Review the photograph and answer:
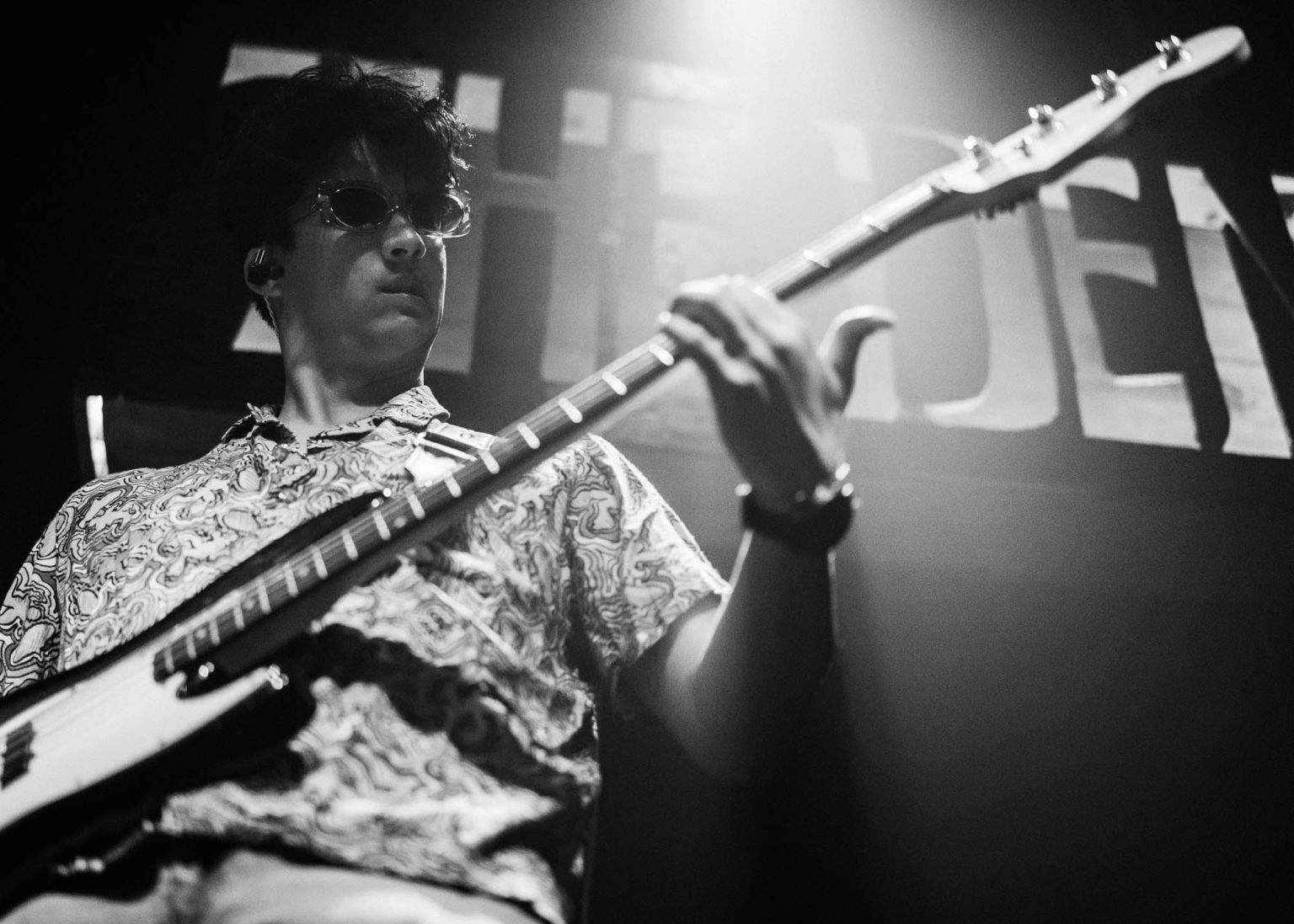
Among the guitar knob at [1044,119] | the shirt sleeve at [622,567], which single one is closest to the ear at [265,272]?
the shirt sleeve at [622,567]

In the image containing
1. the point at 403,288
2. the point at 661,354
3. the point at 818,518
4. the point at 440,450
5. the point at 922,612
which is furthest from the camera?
the point at 922,612

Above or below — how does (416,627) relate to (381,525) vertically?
below

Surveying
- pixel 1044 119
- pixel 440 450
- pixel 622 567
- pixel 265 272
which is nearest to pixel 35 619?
pixel 440 450

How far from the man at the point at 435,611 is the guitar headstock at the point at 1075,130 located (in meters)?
0.36

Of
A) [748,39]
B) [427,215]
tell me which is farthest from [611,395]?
[748,39]

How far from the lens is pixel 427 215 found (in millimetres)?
1802

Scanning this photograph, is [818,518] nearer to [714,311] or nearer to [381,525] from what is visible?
[714,311]

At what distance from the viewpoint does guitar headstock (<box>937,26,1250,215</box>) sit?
128 centimetres

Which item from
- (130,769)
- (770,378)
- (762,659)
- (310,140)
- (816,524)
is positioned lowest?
(130,769)

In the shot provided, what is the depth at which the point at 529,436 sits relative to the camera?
3.77 feet

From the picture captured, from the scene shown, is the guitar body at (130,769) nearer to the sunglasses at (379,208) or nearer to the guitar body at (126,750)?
the guitar body at (126,750)

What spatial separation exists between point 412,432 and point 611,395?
466 millimetres

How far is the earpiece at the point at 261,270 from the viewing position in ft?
6.20

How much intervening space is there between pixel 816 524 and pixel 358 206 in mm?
1118
